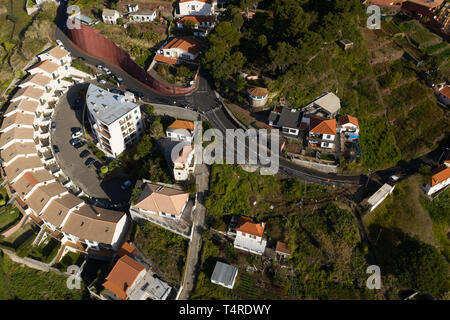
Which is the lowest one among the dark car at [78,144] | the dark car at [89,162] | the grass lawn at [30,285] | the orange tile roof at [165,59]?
the grass lawn at [30,285]

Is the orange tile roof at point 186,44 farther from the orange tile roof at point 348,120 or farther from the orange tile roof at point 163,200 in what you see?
the orange tile roof at point 348,120

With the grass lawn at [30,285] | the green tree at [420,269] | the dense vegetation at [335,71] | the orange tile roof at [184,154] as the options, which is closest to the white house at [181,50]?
the dense vegetation at [335,71]

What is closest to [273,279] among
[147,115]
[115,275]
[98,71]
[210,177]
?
[210,177]

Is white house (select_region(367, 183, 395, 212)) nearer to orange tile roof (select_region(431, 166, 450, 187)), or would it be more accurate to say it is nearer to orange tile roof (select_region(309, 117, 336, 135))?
orange tile roof (select_region(431, 166, 450, 187))

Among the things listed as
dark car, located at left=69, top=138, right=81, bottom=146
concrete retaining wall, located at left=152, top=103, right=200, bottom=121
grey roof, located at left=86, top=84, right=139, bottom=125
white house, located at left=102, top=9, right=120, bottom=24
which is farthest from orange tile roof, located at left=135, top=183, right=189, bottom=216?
white house, located at left=102, top=9, right=120, bottom=24

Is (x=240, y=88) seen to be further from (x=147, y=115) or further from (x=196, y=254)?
(x=196, y=254)
